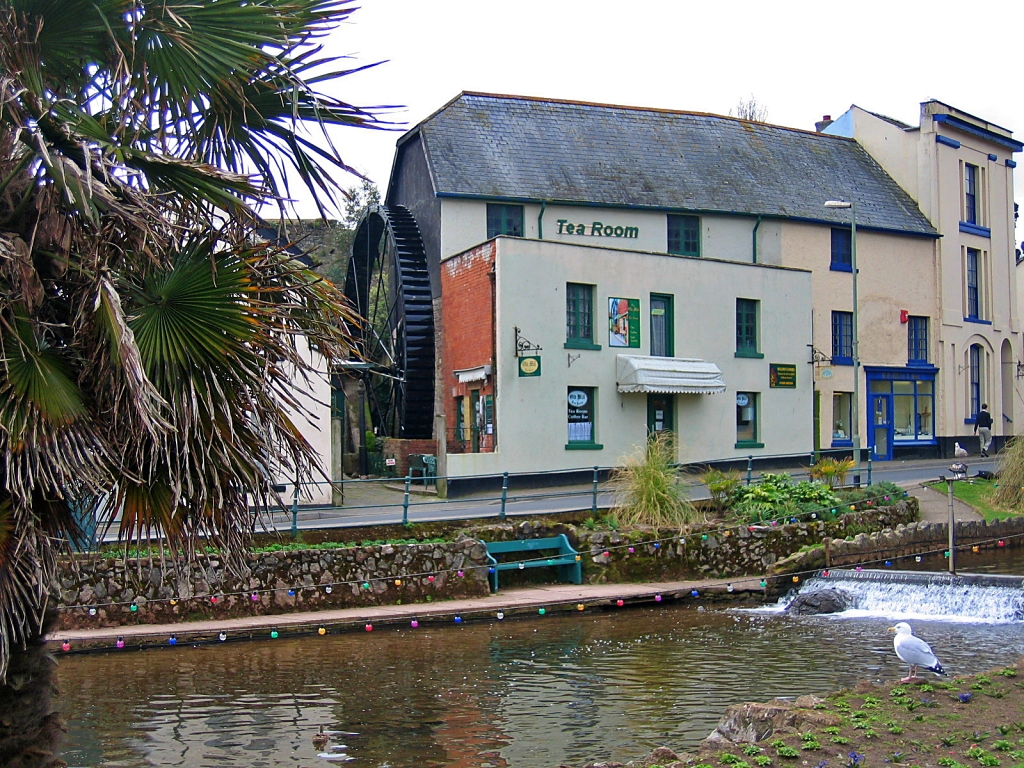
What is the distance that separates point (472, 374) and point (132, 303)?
19.8 meters

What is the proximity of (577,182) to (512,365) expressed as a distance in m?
6.65

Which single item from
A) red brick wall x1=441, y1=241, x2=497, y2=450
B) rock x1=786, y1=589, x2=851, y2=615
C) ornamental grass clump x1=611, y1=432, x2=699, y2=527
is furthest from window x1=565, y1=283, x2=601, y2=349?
rock x1=786, y1=589, x2=851, y2=615

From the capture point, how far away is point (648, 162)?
30.4 m

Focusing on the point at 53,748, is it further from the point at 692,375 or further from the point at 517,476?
the point at 692,375

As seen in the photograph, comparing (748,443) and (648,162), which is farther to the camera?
(648,162)

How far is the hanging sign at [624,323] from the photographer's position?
2609 centimetres

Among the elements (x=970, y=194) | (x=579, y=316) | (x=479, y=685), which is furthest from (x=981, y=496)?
(x=479, y=685)

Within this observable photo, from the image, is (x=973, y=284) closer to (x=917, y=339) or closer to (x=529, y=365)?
(x=917, y=339)

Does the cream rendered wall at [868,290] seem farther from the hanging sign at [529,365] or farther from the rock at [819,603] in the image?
the rock at [819,603]

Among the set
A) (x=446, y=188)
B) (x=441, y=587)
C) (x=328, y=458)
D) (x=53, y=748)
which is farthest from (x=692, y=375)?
(x=53, y=748)

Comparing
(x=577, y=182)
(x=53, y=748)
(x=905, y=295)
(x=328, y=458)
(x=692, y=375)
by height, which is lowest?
(x=53, y=748)

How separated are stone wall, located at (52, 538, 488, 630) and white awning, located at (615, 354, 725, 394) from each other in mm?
9751

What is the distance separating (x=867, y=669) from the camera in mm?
11914

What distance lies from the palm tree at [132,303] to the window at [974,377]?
31.8 m
